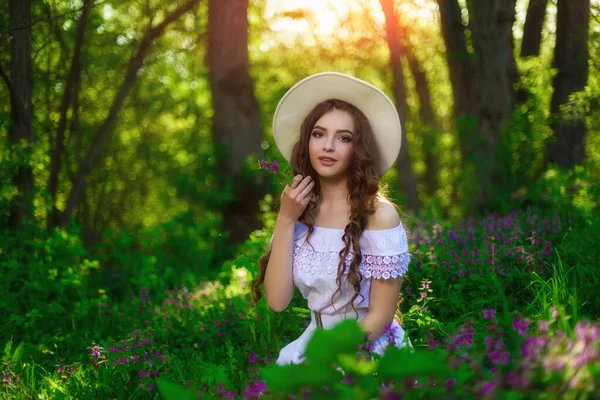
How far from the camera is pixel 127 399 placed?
3.64m

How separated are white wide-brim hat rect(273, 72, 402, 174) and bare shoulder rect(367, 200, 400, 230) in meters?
0.28

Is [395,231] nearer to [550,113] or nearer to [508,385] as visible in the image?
[508,385]

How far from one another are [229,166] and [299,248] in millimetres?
5953

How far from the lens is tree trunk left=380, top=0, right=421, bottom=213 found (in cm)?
1109

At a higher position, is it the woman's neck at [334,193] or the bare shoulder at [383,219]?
the woman's neck at [334,193]

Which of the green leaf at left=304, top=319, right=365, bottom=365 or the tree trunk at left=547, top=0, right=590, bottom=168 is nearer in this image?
the green leaf at left=304, top=319, right=365, bottom=365

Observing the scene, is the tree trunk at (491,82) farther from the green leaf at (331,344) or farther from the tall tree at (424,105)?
the green leaf at (331,344)

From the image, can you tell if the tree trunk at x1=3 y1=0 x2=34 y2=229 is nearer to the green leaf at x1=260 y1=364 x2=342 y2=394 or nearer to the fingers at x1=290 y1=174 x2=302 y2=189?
the fingers at x1=290 y1=174 x2=302 y2=189

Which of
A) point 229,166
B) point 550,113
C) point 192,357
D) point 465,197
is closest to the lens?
point 192,357

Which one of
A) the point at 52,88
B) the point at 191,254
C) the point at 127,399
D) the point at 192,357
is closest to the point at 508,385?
the point at 127,399

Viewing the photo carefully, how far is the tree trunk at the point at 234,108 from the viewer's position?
8.92m

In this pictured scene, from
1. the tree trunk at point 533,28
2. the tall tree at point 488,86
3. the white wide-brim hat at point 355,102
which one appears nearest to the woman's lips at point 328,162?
the white wide-brim hat at point 355,102

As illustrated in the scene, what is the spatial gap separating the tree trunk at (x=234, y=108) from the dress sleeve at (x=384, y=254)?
18.7 ft

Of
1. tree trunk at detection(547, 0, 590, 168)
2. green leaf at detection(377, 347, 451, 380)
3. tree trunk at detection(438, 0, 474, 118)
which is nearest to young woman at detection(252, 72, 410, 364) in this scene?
green leaf at detection(377, 347, 451, 380)
